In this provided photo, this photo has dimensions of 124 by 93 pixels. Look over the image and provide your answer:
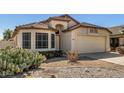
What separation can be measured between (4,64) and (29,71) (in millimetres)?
1414

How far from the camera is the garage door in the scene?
19.4m

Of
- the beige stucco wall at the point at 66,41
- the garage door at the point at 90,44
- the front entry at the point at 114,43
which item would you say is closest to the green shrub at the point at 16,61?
the beige stucco wall at the point at 66,41

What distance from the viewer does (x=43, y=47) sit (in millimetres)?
16672

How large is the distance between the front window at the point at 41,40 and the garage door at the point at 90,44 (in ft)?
13.4

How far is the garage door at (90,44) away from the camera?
762 inches

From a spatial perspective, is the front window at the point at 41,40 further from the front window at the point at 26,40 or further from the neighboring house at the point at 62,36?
the front window at the point at 26,40

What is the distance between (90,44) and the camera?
20.3 m
